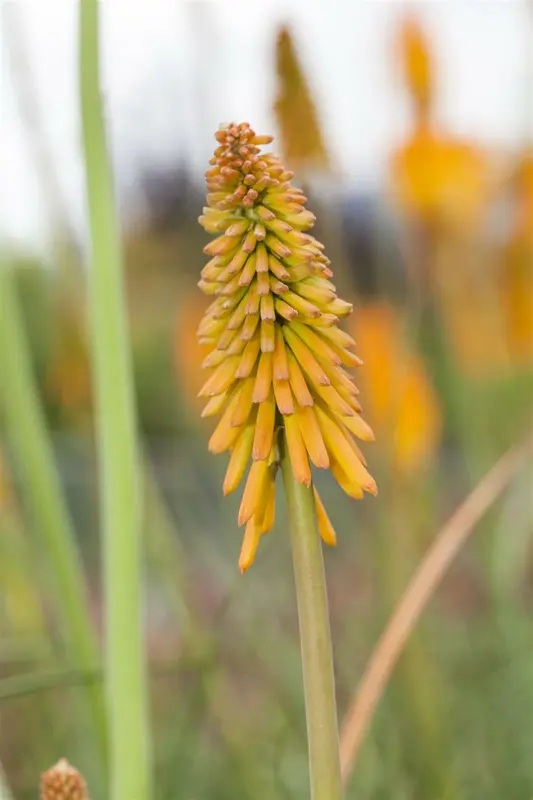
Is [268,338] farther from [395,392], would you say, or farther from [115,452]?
[395,392]

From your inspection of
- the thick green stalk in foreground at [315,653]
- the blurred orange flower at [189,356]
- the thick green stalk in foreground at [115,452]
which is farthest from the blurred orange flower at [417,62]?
the thick green stalk in foreground at [315,653]

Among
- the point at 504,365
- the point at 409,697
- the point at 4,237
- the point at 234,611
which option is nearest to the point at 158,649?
the point at 234,611

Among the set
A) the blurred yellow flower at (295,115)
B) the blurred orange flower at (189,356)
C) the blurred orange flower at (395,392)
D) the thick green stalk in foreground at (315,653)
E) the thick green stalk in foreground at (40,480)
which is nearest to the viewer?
the thick green stalk in foreground at (315,653)

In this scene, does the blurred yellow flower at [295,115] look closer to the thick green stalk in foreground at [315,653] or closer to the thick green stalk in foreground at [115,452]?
the thick green stalk in foreground at [115,452]

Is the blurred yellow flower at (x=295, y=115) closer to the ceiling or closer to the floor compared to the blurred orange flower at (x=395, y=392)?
closer to the ceiling

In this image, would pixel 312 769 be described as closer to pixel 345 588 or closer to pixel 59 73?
pixel 59 73

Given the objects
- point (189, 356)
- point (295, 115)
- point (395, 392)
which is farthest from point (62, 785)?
point (189, 356)
